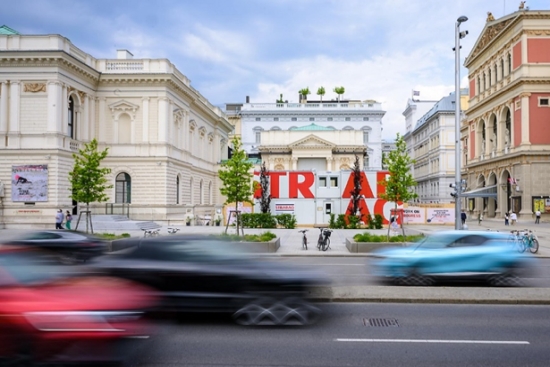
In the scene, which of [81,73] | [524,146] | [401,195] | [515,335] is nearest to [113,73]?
[81,73]

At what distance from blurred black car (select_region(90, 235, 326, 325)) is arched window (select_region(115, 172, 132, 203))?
131 ft

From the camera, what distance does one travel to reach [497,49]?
59688 millimetres

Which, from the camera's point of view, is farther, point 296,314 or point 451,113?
point 451,113

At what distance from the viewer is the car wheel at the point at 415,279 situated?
13.0 m

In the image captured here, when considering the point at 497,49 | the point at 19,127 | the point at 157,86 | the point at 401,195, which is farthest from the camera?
the point at 497,49

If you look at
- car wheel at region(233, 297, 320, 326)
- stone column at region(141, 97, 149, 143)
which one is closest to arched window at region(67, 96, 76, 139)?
stone column at region(141, 97, 149, 143)

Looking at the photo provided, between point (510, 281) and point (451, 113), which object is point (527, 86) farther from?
point (510, 281)

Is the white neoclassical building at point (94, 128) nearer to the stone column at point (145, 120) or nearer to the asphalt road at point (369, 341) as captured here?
the stone column at point (145, 120)

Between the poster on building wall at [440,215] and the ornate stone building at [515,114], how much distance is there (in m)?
4.38

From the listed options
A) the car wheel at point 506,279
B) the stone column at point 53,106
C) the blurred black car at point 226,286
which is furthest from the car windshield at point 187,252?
the stone column at point 53,106

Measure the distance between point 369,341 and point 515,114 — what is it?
176ft

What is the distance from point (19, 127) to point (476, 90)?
5630cm

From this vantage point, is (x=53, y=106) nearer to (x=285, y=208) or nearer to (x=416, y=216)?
(x=285, y=208)

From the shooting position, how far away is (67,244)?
16.7m
